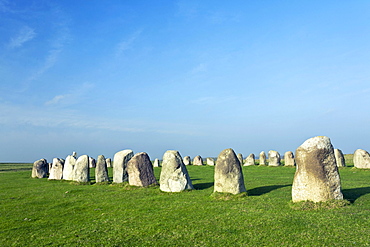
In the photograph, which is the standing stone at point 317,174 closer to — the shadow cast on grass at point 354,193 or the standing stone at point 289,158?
the shadow cast on grass at point 354,193

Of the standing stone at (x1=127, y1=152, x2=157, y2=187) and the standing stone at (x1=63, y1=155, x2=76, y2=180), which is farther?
the standing stone at (x1=63, y1=155, x2=76, y2=180)

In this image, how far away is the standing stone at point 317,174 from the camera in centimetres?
1128

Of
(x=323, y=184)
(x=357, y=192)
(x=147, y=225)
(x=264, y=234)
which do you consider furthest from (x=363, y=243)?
(x=357, y=192)

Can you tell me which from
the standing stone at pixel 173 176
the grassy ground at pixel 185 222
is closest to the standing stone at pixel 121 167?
the standing stone at pixel 173 176

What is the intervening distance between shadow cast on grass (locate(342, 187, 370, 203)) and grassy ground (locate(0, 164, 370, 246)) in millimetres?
43

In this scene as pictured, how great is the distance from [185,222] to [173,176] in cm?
648

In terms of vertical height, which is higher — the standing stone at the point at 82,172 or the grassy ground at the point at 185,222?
the standing stone at the point at 82,172

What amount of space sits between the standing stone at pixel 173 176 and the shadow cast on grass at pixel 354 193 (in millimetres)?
7673

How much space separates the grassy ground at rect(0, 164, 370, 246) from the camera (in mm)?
8086

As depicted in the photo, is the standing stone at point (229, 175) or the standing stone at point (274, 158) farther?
the standing stone at point (274, 158)

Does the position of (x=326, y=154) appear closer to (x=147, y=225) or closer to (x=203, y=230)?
(x=203, y=230)

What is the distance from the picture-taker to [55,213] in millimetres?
12516

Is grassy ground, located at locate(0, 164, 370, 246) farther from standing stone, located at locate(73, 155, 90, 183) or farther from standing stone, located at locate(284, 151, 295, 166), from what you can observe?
standing stone, located at locate(284, 151, 295, 166)

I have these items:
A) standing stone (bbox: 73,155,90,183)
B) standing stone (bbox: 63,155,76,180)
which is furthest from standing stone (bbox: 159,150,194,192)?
standing stone (bbox: 63,155,76,180)
